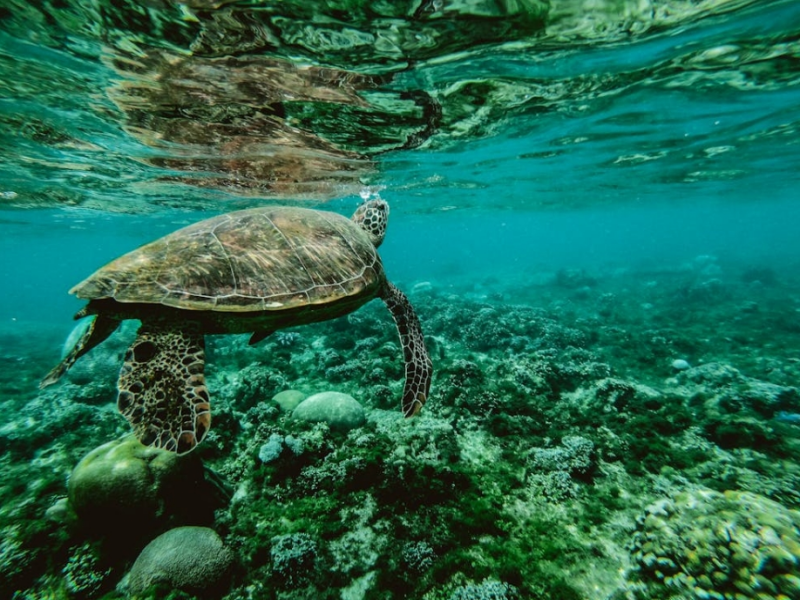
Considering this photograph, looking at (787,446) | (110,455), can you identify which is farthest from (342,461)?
(787,446)

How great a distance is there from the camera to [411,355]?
560 cm

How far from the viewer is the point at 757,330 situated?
47.6 feet

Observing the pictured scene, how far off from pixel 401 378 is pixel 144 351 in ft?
21.2

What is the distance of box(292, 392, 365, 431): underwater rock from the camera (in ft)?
22.5

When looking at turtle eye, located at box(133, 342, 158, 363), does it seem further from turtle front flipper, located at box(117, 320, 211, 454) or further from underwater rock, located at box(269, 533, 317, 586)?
underwater rock, located at box(269, 533, 317, 586)

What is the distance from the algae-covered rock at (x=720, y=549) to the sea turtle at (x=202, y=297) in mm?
3154

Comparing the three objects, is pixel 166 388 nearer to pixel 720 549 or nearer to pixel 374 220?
pixel 374 220

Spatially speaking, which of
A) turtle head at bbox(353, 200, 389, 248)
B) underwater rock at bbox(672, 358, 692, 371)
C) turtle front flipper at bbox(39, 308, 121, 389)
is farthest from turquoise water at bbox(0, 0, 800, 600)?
turtle head at bbox(353, 200, 389, 248)

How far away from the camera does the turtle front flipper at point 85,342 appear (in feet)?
13.3

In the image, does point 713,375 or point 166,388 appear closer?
point 166,388

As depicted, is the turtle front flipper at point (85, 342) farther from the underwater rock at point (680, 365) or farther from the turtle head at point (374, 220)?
the underwater rock at point (680, 365)

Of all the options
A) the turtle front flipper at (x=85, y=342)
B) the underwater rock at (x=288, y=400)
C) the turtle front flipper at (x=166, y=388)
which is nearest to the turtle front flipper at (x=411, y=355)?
the turtle front flipper at (x=166, y=388)

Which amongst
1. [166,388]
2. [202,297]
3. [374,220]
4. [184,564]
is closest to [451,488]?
[184,564]

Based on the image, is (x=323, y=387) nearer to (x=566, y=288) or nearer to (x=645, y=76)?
(x=645, y=76)
